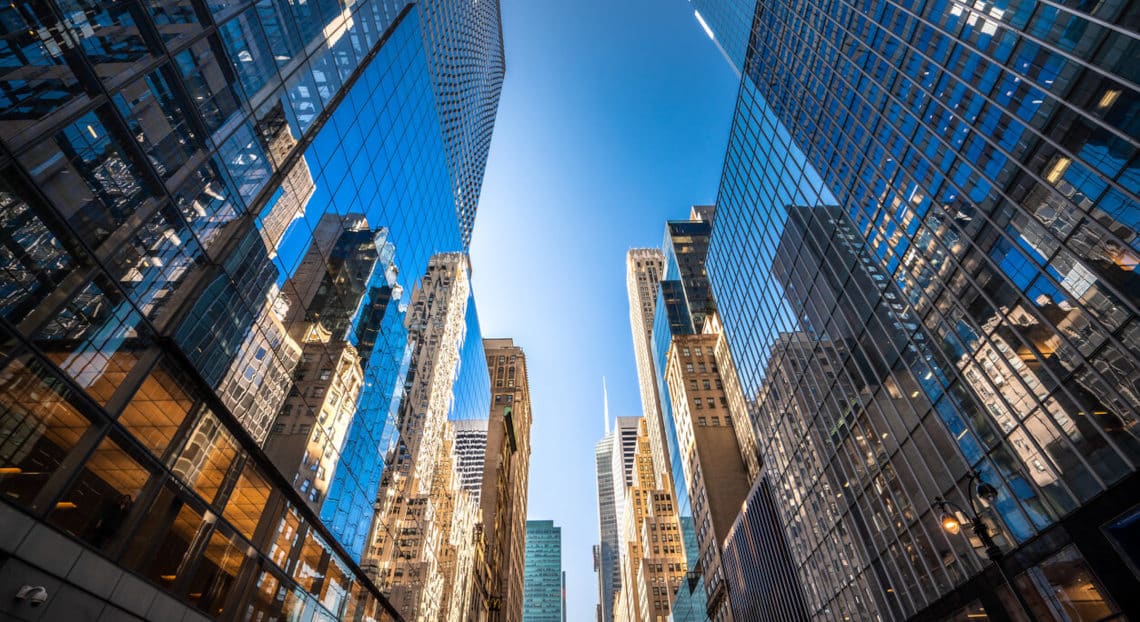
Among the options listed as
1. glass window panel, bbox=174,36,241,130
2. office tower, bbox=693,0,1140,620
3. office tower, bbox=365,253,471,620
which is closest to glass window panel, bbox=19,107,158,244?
glass window panel, bbox=174,36,241,130

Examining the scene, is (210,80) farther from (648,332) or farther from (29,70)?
(648,332)

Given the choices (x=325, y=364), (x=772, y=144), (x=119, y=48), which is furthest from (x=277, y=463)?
(x=772, y=144)

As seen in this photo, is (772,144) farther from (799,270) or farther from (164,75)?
(164,75)

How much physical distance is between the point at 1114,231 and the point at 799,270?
74.0 feet

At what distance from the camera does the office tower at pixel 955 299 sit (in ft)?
56.8

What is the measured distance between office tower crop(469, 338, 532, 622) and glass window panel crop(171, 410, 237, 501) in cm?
5996

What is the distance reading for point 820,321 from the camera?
36625 millimetres

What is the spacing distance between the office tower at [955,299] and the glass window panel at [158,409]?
22053mm

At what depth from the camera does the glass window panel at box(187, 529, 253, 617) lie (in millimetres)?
16531

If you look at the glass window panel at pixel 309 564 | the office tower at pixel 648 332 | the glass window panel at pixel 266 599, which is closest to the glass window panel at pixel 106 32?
the glass window panel at pixel 266 599

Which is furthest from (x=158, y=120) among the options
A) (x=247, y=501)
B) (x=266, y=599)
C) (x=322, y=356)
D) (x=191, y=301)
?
(x=266, y=599)

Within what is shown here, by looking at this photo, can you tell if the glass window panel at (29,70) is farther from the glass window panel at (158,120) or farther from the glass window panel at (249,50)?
the glass window panel at (249,50)

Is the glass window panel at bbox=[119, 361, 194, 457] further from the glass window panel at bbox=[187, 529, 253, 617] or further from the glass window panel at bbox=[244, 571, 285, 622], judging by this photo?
the glass window panel at bbox=[244, 571, 285, 622]

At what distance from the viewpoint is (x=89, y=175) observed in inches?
508
